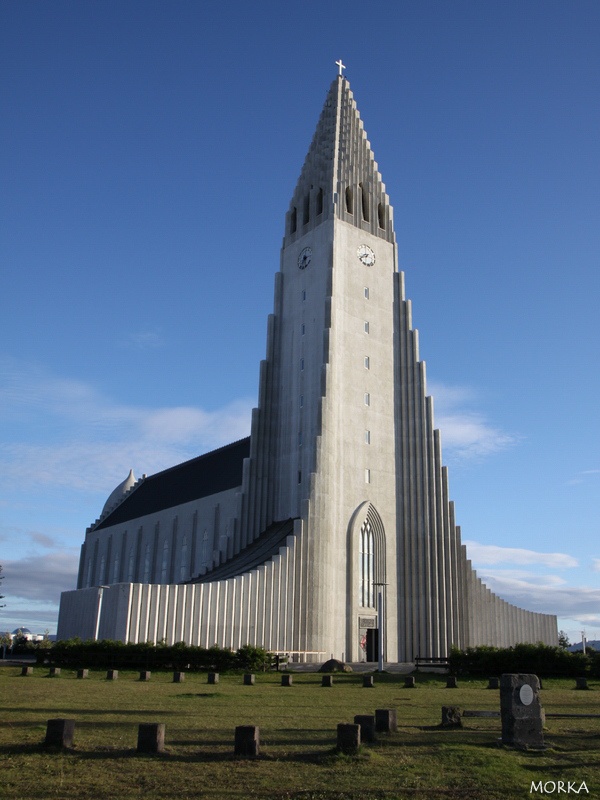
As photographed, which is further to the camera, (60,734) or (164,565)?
(164,565)

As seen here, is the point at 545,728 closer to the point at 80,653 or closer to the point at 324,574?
the point at 80,653

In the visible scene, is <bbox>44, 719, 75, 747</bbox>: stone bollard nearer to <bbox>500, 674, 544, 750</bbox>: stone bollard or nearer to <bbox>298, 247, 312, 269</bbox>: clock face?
<bbox>500, 674, 544, 750</bbox>: stone bollard

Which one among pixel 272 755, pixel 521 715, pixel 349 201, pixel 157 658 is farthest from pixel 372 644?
pixel 272 755

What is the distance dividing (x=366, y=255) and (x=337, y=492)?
1935 centimetres

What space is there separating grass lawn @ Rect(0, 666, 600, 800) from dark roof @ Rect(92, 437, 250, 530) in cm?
4423

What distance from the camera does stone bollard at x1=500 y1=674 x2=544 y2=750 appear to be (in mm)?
13539

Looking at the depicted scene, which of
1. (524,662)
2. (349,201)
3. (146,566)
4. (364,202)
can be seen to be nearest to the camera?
(524,662)

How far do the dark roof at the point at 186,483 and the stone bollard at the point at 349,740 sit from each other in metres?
51.0

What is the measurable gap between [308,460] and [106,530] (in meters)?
39.6

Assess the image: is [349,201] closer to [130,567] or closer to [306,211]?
[306,211]

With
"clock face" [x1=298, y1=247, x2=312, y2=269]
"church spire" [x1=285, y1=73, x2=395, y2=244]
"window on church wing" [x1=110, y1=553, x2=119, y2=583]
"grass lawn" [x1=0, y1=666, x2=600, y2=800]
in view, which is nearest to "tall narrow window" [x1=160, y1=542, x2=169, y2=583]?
"window on church wing" [x1=110, y1=553, x2=119, y2=583]

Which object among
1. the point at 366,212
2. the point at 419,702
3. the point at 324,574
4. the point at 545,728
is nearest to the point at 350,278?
the point at 366,212

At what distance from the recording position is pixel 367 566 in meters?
54.9

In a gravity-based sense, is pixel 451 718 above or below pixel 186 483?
below
